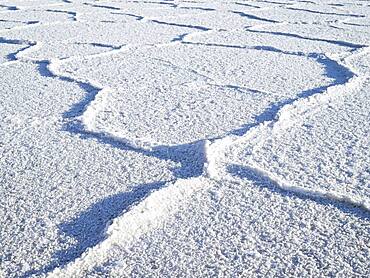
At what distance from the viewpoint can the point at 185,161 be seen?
1160 mm

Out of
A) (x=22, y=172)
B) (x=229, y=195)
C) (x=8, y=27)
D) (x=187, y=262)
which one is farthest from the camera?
(x=8, y=27)

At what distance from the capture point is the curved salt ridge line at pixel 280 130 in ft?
3.24

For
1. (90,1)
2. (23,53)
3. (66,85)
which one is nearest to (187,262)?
(66,85)

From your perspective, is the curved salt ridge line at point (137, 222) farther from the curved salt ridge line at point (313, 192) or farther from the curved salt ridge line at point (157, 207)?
the curved salt ridge line at point (313, 192)

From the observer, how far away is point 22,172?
1.11 metres

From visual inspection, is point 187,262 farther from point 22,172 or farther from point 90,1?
point 90,1

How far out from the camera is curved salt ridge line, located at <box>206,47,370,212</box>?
0.99 meters

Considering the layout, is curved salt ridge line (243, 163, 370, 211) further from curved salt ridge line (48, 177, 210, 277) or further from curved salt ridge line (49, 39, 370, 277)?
curved salt ridge line (48, 177, 210, 277)

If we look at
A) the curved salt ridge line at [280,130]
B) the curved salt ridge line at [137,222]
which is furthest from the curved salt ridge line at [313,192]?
the curved salt ridge line at [137,222]

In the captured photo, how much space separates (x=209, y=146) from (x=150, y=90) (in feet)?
2.00

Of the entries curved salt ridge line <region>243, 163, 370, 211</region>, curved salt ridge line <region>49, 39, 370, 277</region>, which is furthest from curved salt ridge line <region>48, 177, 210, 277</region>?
curved salt ridge line <region>243, 163, 370, 211</region>

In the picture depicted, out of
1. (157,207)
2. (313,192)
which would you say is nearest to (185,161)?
(157,207)

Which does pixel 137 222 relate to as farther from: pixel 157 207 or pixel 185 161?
pixel 185 161

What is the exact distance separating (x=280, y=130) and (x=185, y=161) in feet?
1.15
